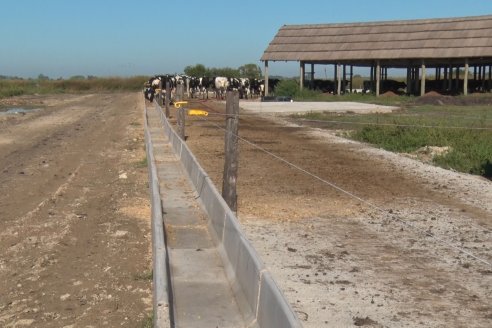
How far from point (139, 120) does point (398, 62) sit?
24.2 m

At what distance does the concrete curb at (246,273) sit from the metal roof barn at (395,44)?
118 ft

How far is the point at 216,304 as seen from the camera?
5918 millimetres

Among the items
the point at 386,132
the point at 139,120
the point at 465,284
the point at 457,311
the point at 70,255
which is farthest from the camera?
the point at 139,120

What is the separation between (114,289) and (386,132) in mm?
14875

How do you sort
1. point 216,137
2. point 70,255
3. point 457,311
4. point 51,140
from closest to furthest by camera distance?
point 457,311
point 70,255
point 216,137
point 51,140

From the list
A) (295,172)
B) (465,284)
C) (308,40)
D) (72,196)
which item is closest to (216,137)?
(295,172)

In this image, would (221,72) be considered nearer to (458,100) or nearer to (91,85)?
(91,85)

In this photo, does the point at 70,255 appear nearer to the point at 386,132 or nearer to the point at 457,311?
the point at 457,311

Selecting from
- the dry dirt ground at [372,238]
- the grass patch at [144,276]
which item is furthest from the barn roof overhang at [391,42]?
the grass patch at [144,276]

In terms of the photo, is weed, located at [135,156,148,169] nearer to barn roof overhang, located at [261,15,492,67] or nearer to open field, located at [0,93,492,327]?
open field, located at [0,93,492,327]

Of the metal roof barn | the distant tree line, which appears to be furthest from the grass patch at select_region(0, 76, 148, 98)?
the metal roof barn

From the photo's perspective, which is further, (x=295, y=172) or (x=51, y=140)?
(x=51, y=140)

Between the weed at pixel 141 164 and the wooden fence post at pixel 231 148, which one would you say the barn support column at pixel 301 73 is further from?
the wooden fence post at pixel 231 148

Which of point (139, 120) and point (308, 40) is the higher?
point (308, 40)
